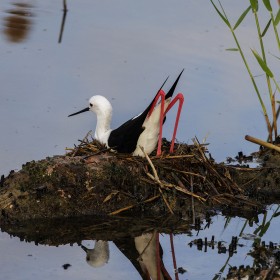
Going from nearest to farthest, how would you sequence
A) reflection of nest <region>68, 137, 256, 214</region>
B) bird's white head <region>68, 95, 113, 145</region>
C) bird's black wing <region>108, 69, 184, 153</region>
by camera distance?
reflection of nest <region>68, 137, 256, 214</region> → bird's black wing <region>108, 69, 184, 153</region> → bird's white head <region>68, 95, 113, 145</region>

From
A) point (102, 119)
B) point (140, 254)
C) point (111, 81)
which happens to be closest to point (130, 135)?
point (102, 119)

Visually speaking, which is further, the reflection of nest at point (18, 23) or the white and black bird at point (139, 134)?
the reflection of nest at point (18, 23)

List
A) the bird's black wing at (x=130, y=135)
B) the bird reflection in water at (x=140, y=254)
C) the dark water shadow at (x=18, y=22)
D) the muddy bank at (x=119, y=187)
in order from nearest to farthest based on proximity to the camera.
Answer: the bird reflection in water at (x=140, y=254)
the muddy bank at (x=119, y=187)
the bird's black wing at (x=130, y=135)
the dark water shadow at (x=18, y=22)

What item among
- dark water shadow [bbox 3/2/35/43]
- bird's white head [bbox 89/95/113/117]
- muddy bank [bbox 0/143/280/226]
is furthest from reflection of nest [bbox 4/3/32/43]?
muddy bank [bbox 0/143/280/226]

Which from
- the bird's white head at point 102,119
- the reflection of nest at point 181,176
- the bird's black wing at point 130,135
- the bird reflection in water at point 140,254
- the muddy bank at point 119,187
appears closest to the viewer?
the bird reflection in water at point 140,254

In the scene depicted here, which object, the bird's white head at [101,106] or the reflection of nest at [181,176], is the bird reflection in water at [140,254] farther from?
the bird's white head at [101,106]

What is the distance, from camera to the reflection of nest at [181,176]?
746 centimetres

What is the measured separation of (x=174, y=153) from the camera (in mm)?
7719

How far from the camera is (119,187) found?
293 inches

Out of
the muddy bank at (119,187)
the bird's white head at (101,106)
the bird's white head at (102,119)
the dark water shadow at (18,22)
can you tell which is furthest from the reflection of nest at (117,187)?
the dark water shadow at (18,22)

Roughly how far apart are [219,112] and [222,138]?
0.65m

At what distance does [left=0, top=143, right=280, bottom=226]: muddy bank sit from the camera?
7.25 metres

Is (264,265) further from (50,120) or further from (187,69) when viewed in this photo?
(187,69)

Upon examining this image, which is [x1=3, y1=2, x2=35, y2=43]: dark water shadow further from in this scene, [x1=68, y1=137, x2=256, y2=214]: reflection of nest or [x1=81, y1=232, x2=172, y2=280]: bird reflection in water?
[x1=81, y1=232, x2=172, y2=280]: bird reflection in water
